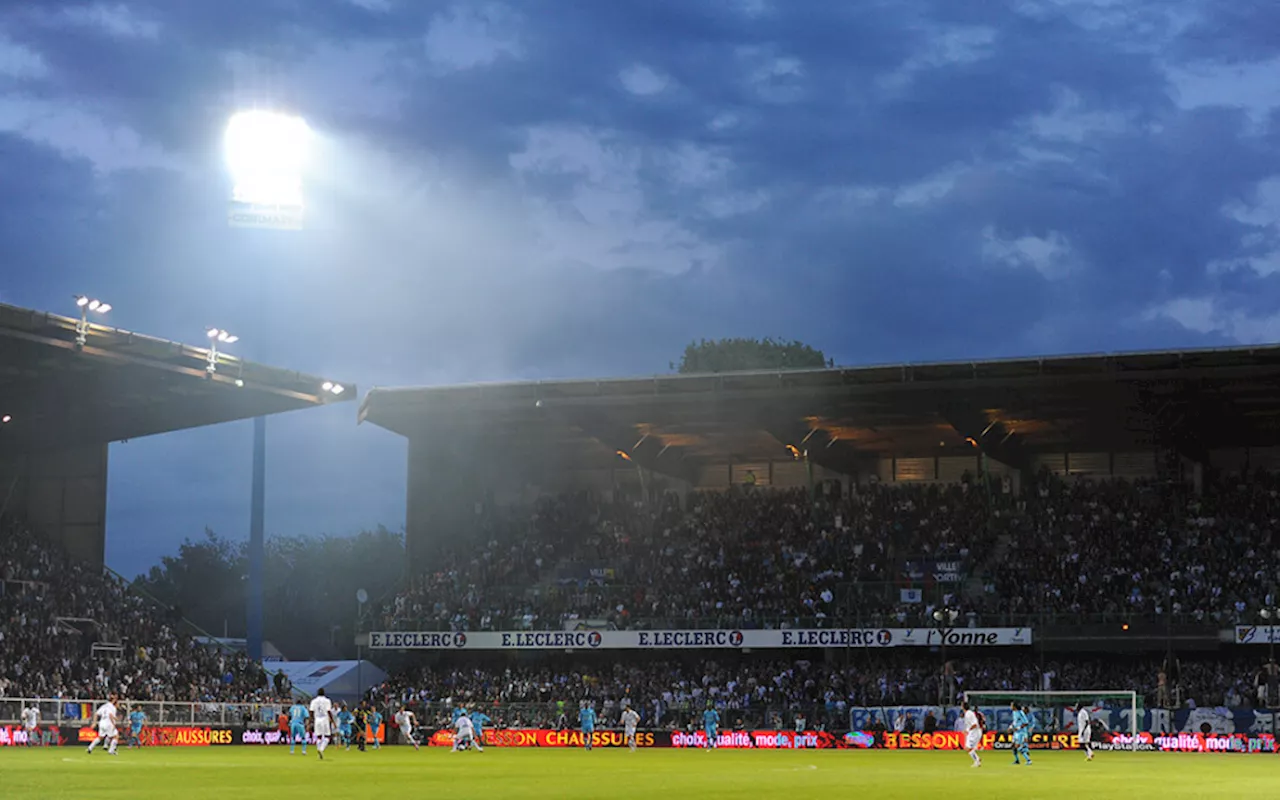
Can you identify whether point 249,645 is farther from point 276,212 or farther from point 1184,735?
point 1184,735

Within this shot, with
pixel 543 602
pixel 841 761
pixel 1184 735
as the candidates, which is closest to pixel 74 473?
pixel 543 602

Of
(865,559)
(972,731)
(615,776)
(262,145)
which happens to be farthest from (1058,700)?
(262,145)

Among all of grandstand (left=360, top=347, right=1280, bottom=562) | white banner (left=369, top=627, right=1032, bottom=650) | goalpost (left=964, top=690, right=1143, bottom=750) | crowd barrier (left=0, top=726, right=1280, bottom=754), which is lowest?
crowd barrier (left=0, top=726, right=1280, bottom=754)

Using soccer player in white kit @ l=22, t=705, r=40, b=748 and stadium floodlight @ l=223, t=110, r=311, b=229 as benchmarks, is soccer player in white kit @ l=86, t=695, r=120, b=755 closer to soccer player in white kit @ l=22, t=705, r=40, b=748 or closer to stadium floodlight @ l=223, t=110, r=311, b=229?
soccer player in white kit @ l=22, t=705, r=40, b=748

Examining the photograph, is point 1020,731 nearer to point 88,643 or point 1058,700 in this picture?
point 1058,700

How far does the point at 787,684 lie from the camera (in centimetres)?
6341

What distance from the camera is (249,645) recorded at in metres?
70.7

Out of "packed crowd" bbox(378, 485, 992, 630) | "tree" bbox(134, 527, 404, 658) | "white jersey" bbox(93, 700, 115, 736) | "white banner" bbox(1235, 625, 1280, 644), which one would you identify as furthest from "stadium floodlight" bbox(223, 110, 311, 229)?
"tree" bbox(134, 527, 404, 658)

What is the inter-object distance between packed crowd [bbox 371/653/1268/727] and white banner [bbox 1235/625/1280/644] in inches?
47.9

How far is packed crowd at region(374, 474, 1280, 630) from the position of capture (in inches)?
2409

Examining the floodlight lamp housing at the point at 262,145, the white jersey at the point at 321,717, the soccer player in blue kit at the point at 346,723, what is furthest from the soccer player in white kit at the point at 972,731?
the floodlight lamp housing at the point at 262,145

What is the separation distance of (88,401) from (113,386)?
286 centimetres

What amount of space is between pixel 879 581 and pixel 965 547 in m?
4.60

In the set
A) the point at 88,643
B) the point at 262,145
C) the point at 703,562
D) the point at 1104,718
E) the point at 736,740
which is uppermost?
the point at 262,145
